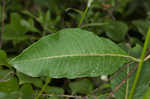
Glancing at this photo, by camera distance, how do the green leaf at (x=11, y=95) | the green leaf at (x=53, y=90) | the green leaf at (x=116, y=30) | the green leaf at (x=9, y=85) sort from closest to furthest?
the green leaf at (x=11, y=95), the green leaf at (x=9, y=85), the green leaf at (x=53, y=90), the green leaf at (x=116, y=30)

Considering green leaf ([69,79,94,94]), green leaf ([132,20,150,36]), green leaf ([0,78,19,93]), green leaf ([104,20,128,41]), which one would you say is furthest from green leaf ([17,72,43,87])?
green leaf ([132,20,150,36])

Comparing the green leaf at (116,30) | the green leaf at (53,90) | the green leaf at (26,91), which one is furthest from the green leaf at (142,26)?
the green leaf at (26,91)

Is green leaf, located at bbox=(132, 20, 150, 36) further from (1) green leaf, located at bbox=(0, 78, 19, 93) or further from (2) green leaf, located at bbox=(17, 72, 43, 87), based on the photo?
(1) green leaf, located at bbox=(0, 78, 19, 93)

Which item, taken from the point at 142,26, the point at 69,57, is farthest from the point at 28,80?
the point at 142,26

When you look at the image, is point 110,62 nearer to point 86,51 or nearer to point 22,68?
point 86,51

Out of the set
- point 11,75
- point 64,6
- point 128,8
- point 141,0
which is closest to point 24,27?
point 64,6

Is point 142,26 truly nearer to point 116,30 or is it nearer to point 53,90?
point 116,30

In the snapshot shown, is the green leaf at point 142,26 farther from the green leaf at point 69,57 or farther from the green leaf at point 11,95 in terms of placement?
the green leaf at point 11,95
